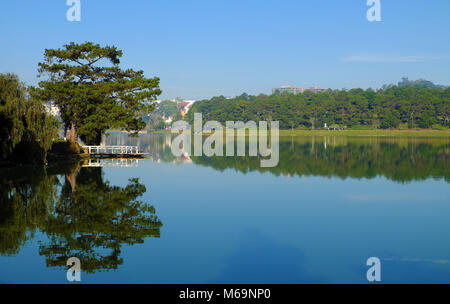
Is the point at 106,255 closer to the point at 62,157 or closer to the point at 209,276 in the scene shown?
the point at 209,276

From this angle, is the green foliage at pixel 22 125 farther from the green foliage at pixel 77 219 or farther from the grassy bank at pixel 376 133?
the grassy bank at pixel 376 133

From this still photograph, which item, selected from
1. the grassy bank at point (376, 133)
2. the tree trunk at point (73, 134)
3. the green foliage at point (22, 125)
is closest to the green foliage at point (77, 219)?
the green foliage at point (22, 125)

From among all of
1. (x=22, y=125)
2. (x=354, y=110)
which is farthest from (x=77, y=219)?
(x=354, y=110)

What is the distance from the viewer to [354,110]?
98312 millimetres

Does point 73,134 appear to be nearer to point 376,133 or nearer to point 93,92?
point 93,92

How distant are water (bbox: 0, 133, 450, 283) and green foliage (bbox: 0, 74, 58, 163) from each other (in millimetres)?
2994

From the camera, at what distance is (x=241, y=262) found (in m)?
8.84

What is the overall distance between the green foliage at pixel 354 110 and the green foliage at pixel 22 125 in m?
80.3

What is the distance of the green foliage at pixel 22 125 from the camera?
23.5 m

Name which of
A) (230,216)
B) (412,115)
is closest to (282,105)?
(412,115)

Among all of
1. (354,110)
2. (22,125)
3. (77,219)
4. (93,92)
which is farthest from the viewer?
(354,110)

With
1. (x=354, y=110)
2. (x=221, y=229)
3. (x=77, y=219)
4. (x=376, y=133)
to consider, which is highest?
(x=354, y=110)
